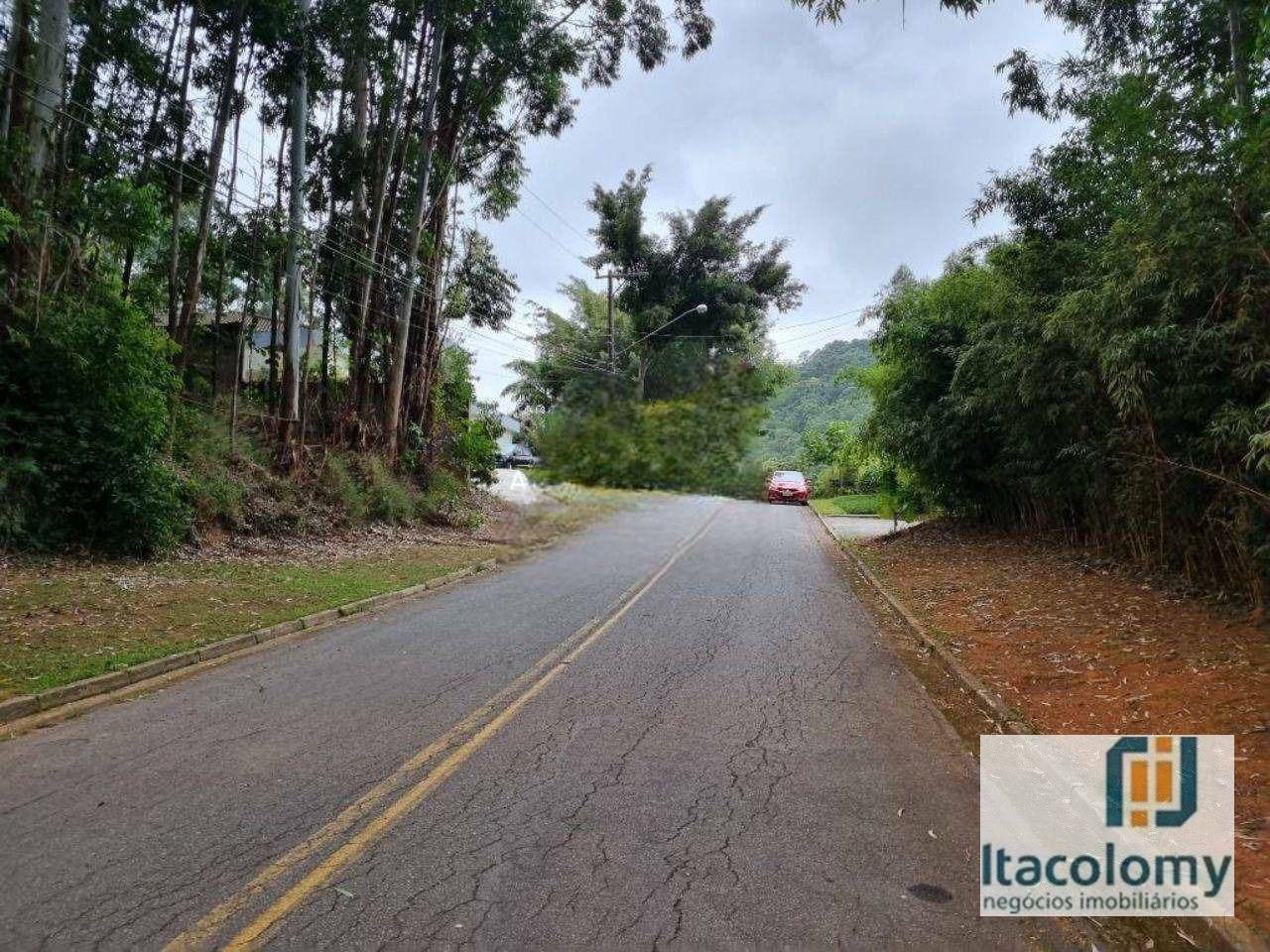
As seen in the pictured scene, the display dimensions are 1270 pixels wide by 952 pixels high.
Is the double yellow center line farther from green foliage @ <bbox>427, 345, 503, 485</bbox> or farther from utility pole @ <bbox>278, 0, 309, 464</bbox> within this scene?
green foliage @ <bbox>427, 345, 503, 485</bbox>

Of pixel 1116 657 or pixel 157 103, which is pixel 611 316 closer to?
pixel 1116 657

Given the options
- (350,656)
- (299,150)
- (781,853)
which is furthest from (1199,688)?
(299,150)

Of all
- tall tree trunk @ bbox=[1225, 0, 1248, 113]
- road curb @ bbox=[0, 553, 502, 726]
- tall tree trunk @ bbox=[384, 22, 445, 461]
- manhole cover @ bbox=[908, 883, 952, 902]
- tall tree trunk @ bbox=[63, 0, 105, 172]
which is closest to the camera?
manhole cover @ bbox=[908, 883, 952, 902]

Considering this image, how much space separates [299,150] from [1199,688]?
16973mm

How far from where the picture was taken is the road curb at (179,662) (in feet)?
19.9

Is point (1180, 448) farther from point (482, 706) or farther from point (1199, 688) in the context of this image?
point (482, 706)

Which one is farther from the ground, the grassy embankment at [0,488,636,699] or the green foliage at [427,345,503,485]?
the green foliage at [427,345,503,485]

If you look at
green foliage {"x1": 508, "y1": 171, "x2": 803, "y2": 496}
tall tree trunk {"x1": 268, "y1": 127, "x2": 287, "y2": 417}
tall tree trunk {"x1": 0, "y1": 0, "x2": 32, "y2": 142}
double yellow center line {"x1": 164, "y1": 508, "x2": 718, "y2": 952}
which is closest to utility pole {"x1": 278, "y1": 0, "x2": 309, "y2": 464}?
tall tree trunk {"x1": 268, "y1": 127, "x2": 287, "y2": 417}

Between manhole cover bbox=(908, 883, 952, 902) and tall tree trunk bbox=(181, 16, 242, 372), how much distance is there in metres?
14.9

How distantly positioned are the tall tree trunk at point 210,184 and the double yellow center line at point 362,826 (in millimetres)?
11627

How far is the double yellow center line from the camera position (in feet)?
10.3

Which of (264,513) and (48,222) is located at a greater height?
(48,222)

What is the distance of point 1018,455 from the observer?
1456 centimetres

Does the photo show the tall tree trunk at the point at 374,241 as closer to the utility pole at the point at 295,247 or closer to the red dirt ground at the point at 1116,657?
the utility pole at the point at 295,247
